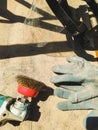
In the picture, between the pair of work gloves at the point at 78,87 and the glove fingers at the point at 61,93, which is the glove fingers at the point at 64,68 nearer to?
the pair of work gloves at the point at 78,87

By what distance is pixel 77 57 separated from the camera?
10.4ft

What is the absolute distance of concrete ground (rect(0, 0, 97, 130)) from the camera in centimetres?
296

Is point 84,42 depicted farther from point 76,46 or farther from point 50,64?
point 50,64

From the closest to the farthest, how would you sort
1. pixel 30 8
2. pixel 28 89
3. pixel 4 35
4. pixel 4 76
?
1. pixel 28 89
2. pixel 4 76
3. pixel 4 35
4. pixel 30 8

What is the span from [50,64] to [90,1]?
0.59m

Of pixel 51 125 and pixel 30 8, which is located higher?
pixel 30 8

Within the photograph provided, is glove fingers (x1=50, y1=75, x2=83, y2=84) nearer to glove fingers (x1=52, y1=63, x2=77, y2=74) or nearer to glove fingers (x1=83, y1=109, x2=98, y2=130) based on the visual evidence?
glove fingers (x1=52, y1=63, x2=77, y2=74)

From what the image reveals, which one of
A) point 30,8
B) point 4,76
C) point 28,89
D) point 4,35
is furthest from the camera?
point 30,8

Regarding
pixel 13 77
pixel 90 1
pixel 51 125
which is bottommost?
pixel 51 125

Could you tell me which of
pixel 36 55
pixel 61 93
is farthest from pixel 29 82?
pixel 36 55

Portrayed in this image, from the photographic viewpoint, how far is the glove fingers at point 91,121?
294 cm

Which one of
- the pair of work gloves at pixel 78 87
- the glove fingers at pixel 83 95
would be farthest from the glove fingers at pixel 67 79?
the glove fingers at pixel 83 95

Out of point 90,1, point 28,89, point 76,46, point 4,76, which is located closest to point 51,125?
point 28,89

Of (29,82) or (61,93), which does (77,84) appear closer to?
(61,93)
